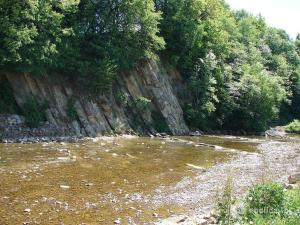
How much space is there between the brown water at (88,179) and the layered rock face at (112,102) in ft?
22.0

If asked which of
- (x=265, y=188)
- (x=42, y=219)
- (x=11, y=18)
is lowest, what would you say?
(x=42, y=219)

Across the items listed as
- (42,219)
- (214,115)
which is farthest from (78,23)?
(42,219)

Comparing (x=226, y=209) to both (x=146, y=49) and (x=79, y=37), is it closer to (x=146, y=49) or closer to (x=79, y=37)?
(x=79, y=37)

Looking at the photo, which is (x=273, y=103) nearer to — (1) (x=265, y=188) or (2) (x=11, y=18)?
(2) (x=11, y=18)

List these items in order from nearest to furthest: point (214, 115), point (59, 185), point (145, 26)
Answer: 1. point (59, 185)
2. point (145, 26)
3. point (214, 115)

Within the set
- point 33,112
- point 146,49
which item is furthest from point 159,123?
point 33,112

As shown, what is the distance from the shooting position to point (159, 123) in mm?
46438

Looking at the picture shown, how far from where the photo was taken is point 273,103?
6109cm

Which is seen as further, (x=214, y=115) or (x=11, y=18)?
(x=214, y=115)

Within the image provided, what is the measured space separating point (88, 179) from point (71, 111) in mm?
19075

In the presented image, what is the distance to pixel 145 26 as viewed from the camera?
4397 cm

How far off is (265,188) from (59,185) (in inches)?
329

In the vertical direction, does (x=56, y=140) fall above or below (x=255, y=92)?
below

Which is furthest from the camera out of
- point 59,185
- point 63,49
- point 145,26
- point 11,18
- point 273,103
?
point 273,103
